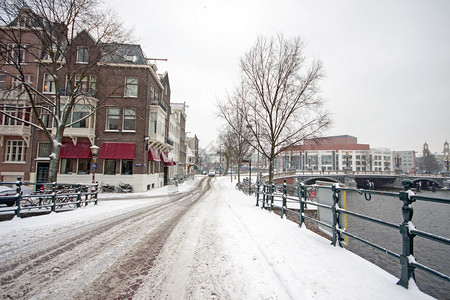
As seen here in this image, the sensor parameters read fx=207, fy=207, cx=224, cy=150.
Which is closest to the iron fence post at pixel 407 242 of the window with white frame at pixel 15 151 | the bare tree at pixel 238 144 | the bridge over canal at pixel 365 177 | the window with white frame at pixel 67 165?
the bare tree at pixel 238 144

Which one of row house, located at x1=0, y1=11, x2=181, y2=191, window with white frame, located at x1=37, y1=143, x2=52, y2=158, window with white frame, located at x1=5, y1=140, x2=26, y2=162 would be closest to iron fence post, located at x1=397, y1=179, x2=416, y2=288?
row house, located at x1=0, y1=11, x2=181, y2=191

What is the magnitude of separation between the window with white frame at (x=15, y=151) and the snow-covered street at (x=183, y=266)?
19682mm

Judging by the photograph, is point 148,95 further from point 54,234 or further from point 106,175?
point 54,234

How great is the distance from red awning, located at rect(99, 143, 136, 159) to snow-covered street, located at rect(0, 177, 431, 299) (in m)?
13.9

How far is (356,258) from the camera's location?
12.9ft

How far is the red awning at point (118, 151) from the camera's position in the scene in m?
19.5

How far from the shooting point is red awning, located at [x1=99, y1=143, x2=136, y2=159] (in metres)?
19.5

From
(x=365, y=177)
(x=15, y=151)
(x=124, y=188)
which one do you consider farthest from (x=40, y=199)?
(x=365, y=177)

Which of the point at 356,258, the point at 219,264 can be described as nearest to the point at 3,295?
the point at 219,264

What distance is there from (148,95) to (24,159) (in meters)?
13.5

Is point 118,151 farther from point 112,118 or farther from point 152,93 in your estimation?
point 152,93

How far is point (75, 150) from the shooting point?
19.5 meters

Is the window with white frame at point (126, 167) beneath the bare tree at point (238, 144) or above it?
beneath

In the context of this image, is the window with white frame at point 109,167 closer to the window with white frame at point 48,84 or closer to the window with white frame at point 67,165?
the window with white frame at point 67,165
